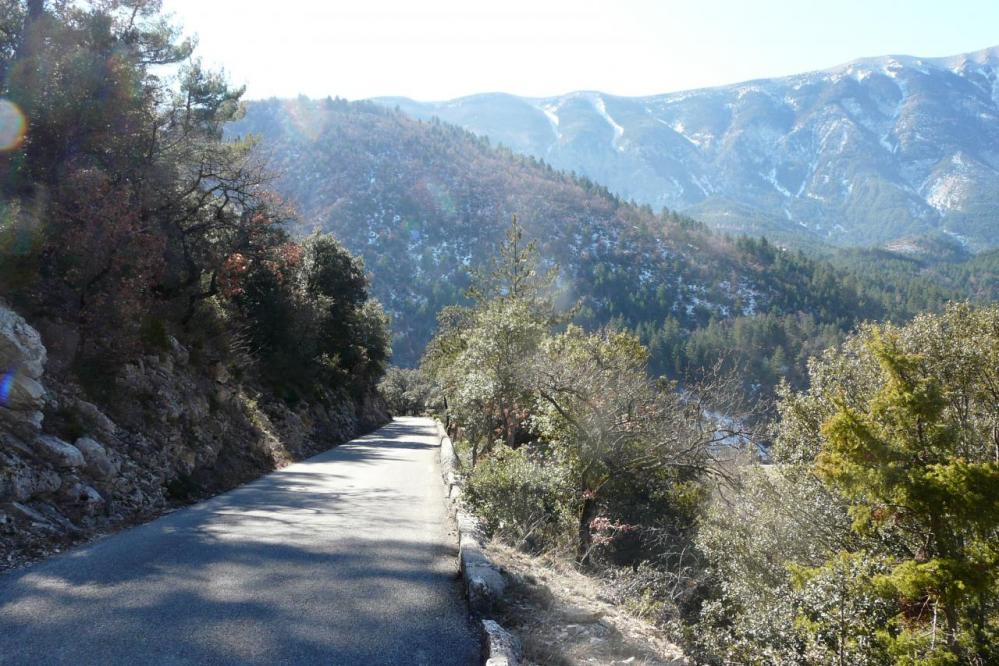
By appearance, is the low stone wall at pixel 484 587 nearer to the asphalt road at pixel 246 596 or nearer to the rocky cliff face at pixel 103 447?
the asphalt road at pixel 246 596

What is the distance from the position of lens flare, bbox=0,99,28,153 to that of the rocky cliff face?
4586 millimetres

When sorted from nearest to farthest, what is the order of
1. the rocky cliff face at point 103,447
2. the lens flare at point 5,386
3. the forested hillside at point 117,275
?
the rocky cliff face at point 103,447, the lens flare at point 5,386, the forested hillside at point 117,275

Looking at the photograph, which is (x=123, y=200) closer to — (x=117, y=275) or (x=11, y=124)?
(x=117, y=275)

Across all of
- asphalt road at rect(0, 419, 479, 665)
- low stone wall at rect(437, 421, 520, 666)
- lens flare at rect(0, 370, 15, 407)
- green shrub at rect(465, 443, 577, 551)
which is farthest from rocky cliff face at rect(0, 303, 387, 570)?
green shrub at rect(465, 443, 577, 551)

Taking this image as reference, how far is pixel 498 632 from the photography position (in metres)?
4.77

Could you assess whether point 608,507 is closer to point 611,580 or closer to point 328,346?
point 611,580

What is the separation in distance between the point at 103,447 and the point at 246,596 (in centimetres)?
540

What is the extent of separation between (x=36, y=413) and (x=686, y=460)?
10.1m

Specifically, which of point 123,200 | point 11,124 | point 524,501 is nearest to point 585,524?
point 524,501

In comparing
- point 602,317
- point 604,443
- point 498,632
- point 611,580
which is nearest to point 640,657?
point 498,632

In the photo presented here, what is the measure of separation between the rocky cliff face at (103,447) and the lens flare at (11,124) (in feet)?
15.0

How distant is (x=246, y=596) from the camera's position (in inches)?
209

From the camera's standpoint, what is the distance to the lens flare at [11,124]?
37.3 ft

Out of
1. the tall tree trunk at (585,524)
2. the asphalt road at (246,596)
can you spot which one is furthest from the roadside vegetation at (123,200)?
the tall tree trunk at (585,524)
